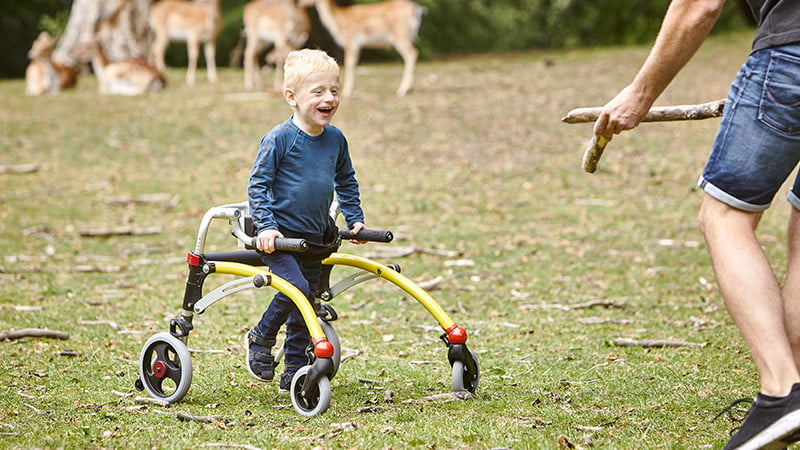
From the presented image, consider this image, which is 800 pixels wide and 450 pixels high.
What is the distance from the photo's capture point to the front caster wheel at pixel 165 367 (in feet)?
13.5

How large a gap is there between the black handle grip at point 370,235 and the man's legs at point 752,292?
135cm

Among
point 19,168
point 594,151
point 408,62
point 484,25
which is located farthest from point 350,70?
point 484,25

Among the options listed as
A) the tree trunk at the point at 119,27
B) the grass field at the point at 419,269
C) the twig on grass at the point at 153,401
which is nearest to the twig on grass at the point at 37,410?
the grass field at the point at 419,269

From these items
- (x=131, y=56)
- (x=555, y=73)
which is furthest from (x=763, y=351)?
(x=131, y=56)

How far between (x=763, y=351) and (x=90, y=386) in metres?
2.90

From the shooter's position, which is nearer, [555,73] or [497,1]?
[555,73]

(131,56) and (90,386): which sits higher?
(90,386)

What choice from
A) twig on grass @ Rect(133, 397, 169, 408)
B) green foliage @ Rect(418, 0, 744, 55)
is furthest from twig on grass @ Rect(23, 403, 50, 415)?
green foliage @ Rect(418, 0, 744, 55)

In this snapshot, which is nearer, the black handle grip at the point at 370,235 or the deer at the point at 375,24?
the black handle grip at the point at 370,235

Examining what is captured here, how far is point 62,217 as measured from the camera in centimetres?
1008

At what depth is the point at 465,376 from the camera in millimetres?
4281

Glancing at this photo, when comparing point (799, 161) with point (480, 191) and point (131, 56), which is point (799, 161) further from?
point (131, 56)

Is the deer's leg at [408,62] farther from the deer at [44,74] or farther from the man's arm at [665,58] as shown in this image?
the man's arm at [665,58]

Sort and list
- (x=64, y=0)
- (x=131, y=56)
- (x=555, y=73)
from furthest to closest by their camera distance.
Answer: (x=64, y=0) → (x=131, y=56) → (x=555, y=73)
